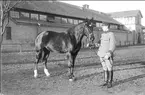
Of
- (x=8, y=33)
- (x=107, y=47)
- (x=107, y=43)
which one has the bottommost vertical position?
(x=107, y=47)

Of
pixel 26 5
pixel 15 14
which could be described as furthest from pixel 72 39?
pixel 26 5

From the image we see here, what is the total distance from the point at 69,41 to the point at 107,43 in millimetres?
1668

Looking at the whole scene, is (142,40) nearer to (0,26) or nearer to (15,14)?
(15,14)

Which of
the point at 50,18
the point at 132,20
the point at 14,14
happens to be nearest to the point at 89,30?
the point at 14,14

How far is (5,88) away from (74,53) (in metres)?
2.84

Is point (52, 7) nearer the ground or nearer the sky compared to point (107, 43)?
nearer the sky

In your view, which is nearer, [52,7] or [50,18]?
[50,18]

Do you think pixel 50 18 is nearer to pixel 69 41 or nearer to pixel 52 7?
pixel 52 7

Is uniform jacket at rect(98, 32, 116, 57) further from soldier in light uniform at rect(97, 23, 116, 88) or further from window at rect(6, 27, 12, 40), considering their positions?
window at rect(6, 27, 12, 40)

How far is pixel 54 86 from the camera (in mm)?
5738

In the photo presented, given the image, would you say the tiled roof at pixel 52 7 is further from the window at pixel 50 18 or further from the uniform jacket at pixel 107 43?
the uniform jacket at pixel 107 43

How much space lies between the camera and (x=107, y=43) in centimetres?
542

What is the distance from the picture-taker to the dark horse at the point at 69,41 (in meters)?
6.31

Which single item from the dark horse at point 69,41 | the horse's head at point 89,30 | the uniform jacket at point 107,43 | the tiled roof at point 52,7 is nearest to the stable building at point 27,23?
the tiled roof at point 52,7
